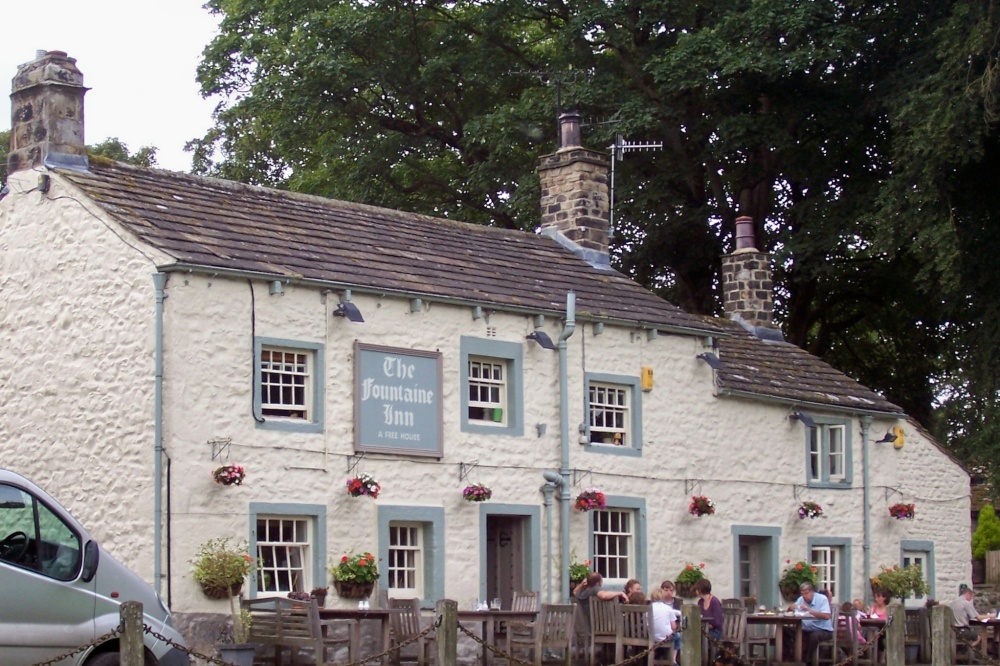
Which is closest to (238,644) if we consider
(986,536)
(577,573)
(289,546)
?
(289,546)

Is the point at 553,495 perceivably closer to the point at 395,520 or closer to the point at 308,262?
the point at 395,520

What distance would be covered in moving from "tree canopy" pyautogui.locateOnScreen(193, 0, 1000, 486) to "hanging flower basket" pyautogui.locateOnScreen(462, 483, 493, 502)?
11.3 meters

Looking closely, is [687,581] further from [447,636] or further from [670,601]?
[447,636]

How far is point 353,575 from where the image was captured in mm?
20234

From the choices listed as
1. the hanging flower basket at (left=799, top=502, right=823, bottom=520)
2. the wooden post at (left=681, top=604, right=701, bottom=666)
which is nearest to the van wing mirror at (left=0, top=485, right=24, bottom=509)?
the wooden post at (left=681, top=604, right=701, bottom=666)

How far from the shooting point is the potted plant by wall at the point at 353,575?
2023 centimetres

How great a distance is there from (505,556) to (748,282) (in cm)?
1013

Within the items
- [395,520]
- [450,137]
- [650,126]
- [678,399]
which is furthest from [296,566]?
[450,137]

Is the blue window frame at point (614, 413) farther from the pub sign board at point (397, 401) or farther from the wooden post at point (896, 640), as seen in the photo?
the wooden post at point (896, 640)

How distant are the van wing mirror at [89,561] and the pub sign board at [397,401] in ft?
22.0

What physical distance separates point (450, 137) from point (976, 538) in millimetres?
16973

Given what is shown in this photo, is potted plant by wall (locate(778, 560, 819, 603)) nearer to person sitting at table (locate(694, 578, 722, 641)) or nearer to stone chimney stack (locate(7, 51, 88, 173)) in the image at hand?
person sitting at table (locate(694, 578, 722, 641))

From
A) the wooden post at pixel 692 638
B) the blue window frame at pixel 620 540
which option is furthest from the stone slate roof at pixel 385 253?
the wooden post at pixel 692 638

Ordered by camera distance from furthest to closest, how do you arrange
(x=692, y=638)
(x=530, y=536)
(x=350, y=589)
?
(x=530, y=536), (x=350, y=589), (x=692, y=638)
